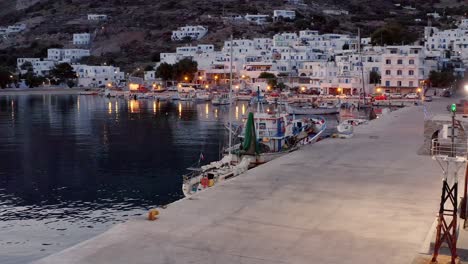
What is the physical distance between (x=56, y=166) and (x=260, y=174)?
15.8 m

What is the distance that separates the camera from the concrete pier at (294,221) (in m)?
14.9

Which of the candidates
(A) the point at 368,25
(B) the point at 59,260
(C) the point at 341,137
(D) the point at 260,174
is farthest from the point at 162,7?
(B) the point at 59,260

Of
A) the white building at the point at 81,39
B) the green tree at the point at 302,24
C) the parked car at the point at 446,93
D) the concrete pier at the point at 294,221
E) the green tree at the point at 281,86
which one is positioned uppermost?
the green tree at the point at 302,24

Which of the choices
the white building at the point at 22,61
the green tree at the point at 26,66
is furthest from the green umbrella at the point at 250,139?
the white building at the point at 22,61

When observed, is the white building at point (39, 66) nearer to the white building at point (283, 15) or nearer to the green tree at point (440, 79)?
the white building at point (283, 15)

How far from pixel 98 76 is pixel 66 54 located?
762 inches

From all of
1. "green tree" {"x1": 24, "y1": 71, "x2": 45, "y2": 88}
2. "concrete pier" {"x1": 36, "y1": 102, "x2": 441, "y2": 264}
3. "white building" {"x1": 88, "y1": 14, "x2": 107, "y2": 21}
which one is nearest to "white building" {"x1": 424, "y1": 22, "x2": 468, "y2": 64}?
"green tree" {"x1": 24, "y1": 71, "x2": 45, "y2": 88}

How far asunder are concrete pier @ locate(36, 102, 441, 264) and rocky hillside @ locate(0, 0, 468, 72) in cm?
11322

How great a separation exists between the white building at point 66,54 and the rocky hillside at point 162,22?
3674 millimetres

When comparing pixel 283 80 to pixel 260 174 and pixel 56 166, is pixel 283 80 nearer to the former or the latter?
pixel 56 166

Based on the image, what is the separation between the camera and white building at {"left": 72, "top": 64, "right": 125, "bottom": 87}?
420ft

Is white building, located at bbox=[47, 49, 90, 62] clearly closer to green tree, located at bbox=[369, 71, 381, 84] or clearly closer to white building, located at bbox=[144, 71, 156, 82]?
white building, located at bbox=[144, 71, 156, 82]

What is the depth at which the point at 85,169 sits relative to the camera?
1401 inches

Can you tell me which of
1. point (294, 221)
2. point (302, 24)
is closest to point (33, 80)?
point (302, 24)
